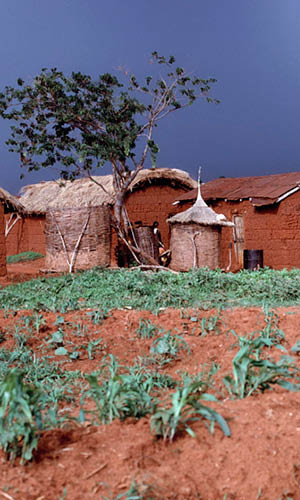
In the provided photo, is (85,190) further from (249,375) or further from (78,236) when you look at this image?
(249,375)

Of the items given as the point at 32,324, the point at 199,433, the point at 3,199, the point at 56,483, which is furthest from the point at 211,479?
the point at 3,199

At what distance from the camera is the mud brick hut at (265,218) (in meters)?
13.1

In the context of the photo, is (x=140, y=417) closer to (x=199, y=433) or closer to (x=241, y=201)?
(x=199, y=433)

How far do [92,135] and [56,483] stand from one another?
40.0 feet

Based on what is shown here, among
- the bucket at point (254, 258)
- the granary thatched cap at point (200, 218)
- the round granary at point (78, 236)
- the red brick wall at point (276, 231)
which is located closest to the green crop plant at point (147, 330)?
the round granary at point (78, 236)

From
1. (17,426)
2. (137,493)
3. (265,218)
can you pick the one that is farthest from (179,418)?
(265,218)

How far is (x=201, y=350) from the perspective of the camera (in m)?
4.39

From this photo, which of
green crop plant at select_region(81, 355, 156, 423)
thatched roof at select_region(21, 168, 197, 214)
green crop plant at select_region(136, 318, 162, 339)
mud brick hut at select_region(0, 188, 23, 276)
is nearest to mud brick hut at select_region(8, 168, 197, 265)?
thatched roof at select_region(21, 168, 197, 214)

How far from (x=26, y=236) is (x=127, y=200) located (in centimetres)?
602

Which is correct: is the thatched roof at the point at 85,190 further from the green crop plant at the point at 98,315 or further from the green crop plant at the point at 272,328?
the green crop plant at the point at 272,328

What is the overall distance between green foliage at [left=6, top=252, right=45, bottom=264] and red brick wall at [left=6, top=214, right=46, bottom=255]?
59 cm

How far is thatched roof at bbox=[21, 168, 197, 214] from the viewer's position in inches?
679

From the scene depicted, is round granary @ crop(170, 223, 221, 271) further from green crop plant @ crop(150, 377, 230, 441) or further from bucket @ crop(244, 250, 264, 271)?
green crop plant @ crop(150, 377, 230, 441)

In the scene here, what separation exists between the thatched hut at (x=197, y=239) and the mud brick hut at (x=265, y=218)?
1694 mm
